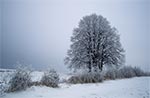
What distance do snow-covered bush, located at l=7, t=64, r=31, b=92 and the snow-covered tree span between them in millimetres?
12848

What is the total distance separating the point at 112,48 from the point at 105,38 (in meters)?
1.46

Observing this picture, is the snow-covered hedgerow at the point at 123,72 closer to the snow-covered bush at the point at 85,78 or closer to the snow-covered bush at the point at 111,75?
the snow-covered bush at the point at 111,75

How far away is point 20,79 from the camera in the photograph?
22.1ft

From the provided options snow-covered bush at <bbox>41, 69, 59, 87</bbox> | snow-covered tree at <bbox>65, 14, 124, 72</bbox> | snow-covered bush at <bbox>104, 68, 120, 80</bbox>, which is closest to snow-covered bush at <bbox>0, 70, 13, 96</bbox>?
snow-covered bush at <bbox>41, 69, 59, 87</bbox>

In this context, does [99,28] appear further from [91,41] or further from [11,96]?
[11,96]

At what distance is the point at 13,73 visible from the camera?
22.1 feet

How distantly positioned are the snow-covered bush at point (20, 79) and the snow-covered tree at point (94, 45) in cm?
1285

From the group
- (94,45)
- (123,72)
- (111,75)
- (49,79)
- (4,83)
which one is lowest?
(4,83)

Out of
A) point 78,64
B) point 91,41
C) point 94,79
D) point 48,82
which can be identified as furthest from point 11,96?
point 91,41

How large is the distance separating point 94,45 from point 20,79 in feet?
48.5

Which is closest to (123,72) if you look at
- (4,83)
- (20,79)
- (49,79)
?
(49,79)

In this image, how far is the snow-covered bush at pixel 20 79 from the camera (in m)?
6.52

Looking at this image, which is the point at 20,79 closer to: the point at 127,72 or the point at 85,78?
the point at 85,78

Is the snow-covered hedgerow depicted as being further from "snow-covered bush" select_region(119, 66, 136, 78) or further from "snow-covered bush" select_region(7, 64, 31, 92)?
"snow-covered bush" select_region(7, 64, 31, 92)
